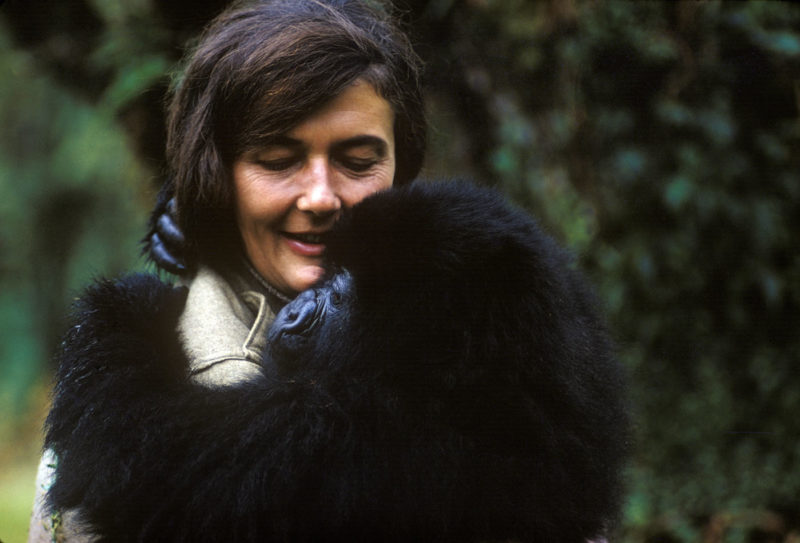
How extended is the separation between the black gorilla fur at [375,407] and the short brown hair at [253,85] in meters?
0.22

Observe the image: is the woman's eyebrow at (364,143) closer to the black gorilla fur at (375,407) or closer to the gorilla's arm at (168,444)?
the black gorilla fur at (375,407)

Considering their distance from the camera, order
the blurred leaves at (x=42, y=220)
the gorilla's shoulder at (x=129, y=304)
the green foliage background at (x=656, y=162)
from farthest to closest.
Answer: the blurred leaves at (x=42, y=220) < the green foliage background at (x=656, y=162) < the gorilla's shoulder at (x=129, y=304)

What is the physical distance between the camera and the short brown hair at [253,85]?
1.44 meters

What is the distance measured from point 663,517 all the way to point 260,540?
116 inches

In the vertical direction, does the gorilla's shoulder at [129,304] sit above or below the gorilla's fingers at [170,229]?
below

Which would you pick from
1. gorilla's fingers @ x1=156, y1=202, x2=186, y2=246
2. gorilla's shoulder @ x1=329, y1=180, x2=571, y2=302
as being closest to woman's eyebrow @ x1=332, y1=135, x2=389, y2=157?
gorilla's shoulder @ x1=329, y1=180, x2=571, y2=302

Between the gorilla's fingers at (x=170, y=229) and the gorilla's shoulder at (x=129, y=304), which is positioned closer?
the gorilla's shoulder at (x=129, y=304)

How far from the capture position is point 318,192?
145cm

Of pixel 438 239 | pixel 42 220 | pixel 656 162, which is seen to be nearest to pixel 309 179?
pixel 438 239

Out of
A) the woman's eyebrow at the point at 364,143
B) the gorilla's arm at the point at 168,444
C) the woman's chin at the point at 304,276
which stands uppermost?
the woman's eyebrow at the point at 364,143

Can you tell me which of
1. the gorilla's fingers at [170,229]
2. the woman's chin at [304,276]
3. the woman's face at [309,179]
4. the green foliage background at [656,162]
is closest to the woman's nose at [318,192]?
the woman's face at [309,179]

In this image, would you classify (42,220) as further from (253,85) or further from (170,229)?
(253,85)

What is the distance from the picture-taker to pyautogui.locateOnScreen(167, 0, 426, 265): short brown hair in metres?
1.44

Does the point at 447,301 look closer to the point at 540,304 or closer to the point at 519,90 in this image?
the point at 540,304
